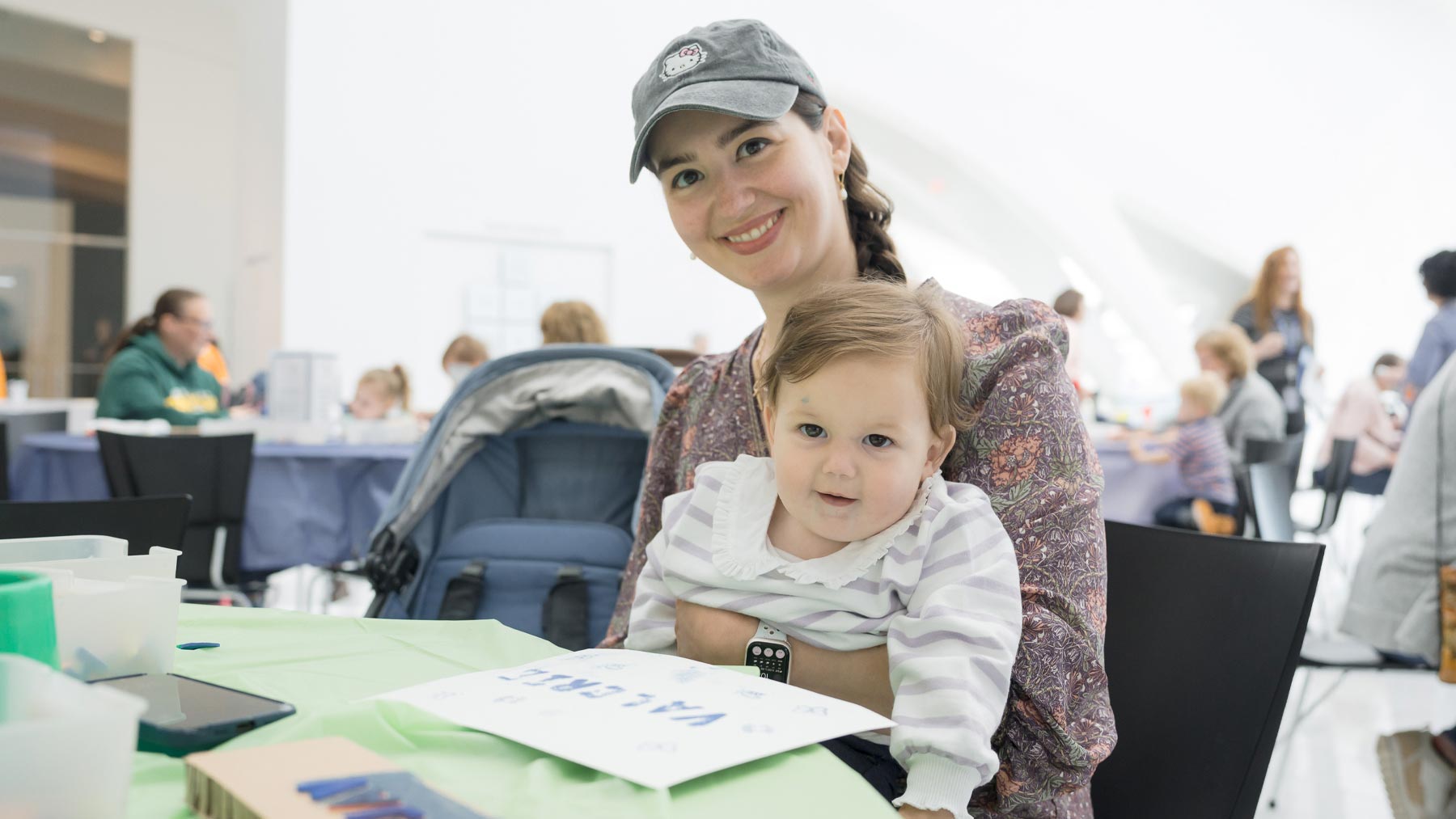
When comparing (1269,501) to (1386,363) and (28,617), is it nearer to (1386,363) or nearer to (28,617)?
(28,617)

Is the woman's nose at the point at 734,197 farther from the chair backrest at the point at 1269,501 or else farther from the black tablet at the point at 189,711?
the chair backrest at the point at 1269,501

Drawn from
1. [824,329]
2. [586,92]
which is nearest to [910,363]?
[824,329]

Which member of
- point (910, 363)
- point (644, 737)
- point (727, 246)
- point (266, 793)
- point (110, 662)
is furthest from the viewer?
point (727, 246)

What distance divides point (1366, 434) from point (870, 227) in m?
5.53

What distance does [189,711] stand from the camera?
666 millimetres

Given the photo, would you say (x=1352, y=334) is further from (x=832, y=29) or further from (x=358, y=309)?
(x=358, y=309)

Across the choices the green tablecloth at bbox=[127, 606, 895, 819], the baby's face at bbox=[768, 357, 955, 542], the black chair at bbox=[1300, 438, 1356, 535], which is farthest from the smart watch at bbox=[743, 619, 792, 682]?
the black chair at bbox=[1300, 438, 1356, 535]

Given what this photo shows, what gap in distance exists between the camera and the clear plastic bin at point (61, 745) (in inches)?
17.5

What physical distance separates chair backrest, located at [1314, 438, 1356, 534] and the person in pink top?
34 cm

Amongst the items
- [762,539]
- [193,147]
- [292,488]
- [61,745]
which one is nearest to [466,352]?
[292,488]

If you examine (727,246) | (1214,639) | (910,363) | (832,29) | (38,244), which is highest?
(832,29)

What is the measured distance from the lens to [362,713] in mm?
662

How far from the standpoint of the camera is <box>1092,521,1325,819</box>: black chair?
1.20m

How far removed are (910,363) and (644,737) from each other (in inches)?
22.8
